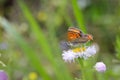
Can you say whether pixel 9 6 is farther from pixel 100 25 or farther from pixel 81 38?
pixel 81 38

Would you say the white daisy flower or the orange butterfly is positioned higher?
the orange butterfly

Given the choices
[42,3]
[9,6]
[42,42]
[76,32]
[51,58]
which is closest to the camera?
[76,32]

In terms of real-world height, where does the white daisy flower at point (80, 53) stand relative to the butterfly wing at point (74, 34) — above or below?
below

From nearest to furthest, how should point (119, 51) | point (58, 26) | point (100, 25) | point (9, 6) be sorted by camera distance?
point (119, 51) < point (100, 25) < point (58, 26) < point (9, 6)

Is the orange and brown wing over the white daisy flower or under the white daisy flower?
over

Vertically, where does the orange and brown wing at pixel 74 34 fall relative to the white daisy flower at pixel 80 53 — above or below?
above

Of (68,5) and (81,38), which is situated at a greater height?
(68,5)

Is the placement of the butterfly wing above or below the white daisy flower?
above

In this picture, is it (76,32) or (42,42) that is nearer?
(76,32)

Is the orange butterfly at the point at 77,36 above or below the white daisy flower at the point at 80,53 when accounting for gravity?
above

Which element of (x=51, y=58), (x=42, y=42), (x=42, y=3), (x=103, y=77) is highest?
(x=42, y=3)

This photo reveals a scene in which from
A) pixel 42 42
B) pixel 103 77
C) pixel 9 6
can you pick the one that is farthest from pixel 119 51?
pixel 9 6
